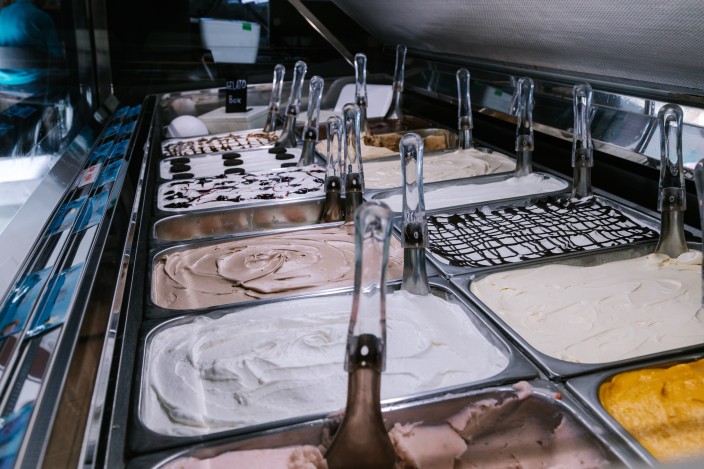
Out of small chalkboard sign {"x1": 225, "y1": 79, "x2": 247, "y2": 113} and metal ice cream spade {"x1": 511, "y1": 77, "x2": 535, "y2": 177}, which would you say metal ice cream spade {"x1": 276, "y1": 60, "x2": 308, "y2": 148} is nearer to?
small chalkboard sign {"x1": 225, "y1": 79, "x2": 247, "y2": 113}

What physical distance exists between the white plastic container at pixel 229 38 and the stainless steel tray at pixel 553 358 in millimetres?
3216

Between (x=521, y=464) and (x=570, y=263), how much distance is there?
811 mm

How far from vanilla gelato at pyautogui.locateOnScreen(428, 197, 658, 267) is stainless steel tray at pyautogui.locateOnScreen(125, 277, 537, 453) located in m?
0.24

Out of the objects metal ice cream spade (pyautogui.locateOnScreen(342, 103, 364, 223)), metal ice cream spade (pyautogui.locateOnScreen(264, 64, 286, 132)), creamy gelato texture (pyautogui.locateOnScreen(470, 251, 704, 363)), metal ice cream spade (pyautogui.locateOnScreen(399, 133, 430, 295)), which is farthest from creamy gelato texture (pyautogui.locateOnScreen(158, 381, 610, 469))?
metal ice cream spade (pyautogui.locateOnScreen(264, 64, 286, 132))

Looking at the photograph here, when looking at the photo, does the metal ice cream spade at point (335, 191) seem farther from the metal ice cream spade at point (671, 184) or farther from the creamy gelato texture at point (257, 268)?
the metal ice cream spade at point (671, 184)

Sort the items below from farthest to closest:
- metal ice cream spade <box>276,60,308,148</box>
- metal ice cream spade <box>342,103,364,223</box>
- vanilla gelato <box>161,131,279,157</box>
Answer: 1. vanilla gelato <box>161,131,279,157</box>
2. metal ice cream spade <box>276,60,308,148</box>
3. metal ice cream spade <box>342,103,364,223</box>

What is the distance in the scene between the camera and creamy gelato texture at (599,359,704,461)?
0.99 metres

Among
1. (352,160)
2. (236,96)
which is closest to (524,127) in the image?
(352,160)

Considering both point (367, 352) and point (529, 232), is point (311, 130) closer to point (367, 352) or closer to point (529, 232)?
point (529, 232)

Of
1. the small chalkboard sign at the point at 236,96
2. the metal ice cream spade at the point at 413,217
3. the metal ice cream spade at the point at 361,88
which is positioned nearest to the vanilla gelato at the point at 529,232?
the metal ice cream spade at the point at 413,217

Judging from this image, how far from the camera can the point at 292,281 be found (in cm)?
163

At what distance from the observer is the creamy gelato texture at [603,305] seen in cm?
129

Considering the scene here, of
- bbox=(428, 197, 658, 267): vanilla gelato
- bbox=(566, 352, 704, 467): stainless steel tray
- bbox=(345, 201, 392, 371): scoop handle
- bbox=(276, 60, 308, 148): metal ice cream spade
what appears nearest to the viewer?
bbox=(345, 201, 392, 371): scoop handle

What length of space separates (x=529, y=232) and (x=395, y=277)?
482 millimetres
